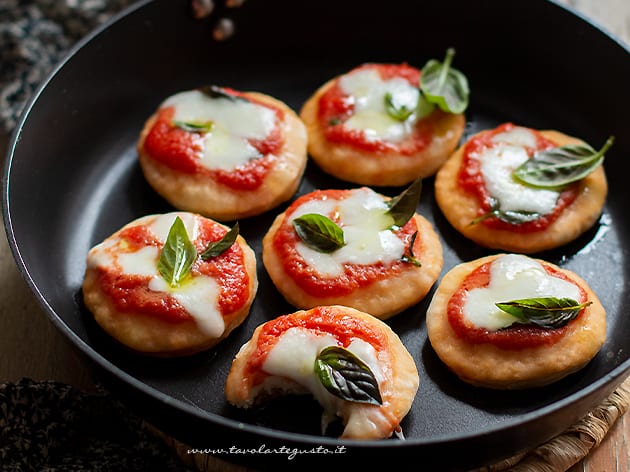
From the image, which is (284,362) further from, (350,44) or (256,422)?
(350,44)

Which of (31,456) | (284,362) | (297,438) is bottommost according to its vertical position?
(31,456)

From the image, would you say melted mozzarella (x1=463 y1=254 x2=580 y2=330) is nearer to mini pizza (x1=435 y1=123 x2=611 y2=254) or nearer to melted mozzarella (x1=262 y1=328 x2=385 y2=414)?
mini pizza (x1=435 y1=123 x2=611 y2=254)

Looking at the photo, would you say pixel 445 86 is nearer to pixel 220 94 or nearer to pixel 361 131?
pixel 361 131

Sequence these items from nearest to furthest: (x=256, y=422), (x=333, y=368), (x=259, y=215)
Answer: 1. (x=333, y=368)
2. (x=256, y=422)
3. (x=259, y=215)

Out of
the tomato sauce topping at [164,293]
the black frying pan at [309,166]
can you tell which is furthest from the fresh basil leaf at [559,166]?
the tomato sauce topping at [164,293]

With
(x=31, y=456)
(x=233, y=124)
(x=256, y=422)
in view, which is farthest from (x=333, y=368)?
(x=233, y=124)

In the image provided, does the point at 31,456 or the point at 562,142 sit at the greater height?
the point at 562,142

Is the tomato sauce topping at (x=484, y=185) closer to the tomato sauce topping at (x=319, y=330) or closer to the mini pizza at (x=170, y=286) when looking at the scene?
the tomato sauce topping at (x=319, y=330)

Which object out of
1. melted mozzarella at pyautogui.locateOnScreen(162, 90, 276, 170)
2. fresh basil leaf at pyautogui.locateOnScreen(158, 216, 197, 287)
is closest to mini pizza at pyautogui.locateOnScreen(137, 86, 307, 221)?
melted mozzarella at pyautogui.locateOnScreen(162, 90, 276, 170)
